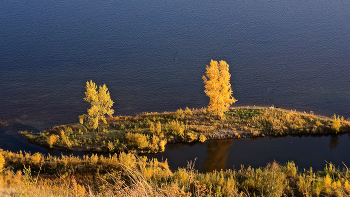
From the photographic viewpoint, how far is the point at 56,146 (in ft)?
99.9

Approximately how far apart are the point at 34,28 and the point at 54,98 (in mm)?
29635

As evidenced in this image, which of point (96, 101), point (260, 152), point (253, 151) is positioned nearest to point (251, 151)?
point (253, 151)

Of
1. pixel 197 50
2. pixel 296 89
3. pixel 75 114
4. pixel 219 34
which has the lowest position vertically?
pixel 75 114

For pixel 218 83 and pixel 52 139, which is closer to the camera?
pixel 52 139

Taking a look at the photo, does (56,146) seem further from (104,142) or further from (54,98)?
(54,98)

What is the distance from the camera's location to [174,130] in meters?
31.0

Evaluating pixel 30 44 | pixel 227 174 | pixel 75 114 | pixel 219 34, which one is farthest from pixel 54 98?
pixel 219 34

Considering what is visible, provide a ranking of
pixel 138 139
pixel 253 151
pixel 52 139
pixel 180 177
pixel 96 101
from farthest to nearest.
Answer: pixel 96 101 → pixel 52 139 → pixel 253 151 → pixel 138 139 → pixel 180 177

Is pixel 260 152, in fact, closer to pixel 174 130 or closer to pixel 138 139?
pixel 174 130

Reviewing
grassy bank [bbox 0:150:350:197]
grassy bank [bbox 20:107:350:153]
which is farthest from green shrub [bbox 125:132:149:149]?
grassy bank [bbox 0:150:350:197]

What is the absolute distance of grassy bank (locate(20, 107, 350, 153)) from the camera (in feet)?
96.8

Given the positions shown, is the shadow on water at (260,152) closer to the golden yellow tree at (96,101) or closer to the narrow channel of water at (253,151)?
the narrow channel of water at (253,151)

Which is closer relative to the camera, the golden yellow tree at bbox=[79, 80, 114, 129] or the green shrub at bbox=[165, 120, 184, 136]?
the golden yellow tree at bbox=[79, 80, 114, 129]

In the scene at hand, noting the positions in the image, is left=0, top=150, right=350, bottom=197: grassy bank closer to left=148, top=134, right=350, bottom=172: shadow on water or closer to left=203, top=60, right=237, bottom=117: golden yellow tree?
left=148, top=134, right=350, bottom=172: shadow on water
